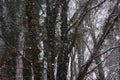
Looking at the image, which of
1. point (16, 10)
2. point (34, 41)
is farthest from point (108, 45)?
point (34, 41)

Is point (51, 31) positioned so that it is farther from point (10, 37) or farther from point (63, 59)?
point (10, 37)

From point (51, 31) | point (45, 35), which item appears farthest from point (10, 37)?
point (45, 35)

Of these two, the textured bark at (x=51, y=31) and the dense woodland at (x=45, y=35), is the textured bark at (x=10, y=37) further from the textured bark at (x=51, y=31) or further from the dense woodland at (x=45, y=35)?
the textured bark at (x=51, y=31)

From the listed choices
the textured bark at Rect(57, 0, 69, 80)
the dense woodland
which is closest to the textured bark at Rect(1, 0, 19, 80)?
the dense woodland

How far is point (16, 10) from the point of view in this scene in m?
6.54

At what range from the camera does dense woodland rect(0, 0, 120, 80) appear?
5.06 m

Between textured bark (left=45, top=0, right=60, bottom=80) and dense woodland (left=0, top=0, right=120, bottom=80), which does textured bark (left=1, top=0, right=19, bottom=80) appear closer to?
dense woodland (left=0, top=0, right=120, bottom=80)

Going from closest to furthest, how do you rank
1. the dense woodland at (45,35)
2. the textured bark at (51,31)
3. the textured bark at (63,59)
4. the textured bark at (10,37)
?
the dense woodland at (45,35), the textured bark at (51,31), the textured bark at (63,59), the textured bark at (10,37)

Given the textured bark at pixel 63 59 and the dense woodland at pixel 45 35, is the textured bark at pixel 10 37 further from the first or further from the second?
the textured bark at pixel 63 59

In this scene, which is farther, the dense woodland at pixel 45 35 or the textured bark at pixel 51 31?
the textured bark at pixel 51 31

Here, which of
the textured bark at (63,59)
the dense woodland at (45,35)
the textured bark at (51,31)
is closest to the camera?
the dense woodland at (45,35)

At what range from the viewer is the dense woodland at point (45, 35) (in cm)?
506

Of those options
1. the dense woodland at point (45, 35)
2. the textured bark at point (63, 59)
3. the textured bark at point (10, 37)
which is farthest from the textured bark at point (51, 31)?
the textured bark at point (10, 37)

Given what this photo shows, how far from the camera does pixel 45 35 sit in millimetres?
5367
